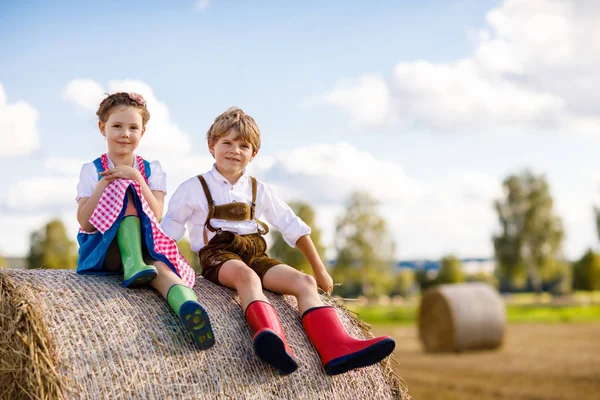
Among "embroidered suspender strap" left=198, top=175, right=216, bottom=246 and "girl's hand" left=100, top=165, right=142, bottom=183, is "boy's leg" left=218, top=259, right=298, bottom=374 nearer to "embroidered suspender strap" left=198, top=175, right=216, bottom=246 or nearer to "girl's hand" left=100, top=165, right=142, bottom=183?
"embroidered suspender strap" left=198, top=175, right=216, bottom=246

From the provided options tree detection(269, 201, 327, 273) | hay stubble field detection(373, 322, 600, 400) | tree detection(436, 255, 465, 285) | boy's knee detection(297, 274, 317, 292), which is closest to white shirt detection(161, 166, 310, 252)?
boy's knee detection(297, 274, 317, 292)

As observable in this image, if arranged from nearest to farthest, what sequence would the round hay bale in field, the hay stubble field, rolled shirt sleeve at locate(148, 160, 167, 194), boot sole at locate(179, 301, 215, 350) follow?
1. the round hay bale in field
2. boot sole at locate(179, 301, 215, 350)
3. rolled shirt sleeve at locate(148, 160, 167, 194)
4. the hay stubble field

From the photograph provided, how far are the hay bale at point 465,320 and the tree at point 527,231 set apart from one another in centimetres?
3669

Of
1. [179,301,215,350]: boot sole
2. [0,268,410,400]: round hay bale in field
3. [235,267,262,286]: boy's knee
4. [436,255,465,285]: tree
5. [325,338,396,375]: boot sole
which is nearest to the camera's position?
[0,268,410,400]: round hay bale in field

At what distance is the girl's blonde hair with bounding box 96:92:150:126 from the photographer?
4152 millimetres

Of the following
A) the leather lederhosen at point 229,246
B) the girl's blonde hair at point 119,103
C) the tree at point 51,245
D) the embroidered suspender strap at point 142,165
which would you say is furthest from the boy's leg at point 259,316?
the tree at point 51,245

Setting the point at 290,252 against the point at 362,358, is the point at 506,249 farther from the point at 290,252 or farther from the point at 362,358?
the point at 362,358

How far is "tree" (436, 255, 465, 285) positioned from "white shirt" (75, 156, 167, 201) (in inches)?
2147

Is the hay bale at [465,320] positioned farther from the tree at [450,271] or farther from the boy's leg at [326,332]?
the tree at [450,271]

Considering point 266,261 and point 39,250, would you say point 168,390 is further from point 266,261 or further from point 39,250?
point 39,250

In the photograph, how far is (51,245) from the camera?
1586 inches

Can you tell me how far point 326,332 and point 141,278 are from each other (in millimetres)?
1063

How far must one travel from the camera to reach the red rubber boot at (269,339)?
365cm

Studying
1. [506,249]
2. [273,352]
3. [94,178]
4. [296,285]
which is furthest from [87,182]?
[506,249]
